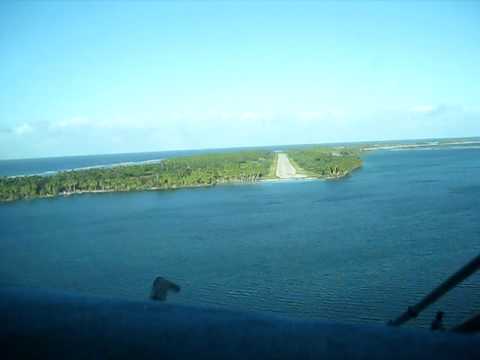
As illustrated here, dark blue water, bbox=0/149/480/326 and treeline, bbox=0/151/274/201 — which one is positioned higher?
treeline, bbox=0/151/274/201

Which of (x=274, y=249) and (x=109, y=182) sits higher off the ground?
(x=109, y=182)

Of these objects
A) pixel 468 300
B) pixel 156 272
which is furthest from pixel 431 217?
pixel 156 272

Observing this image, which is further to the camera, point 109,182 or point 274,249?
point 109,182

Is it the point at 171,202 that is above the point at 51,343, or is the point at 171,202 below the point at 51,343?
below

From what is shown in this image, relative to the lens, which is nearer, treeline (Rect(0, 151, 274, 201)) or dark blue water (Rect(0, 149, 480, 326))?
dark blue water (Rect(0, 149, 480, 326))

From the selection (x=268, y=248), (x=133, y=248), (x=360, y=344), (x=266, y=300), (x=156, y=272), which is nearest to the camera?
(x=360, y=344)

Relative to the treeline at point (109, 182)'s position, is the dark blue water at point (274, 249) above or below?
below

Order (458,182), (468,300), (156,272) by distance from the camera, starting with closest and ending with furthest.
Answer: (468,300) → (156,272) → (458,182)

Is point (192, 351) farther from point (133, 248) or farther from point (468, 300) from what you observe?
point (133, 248)
